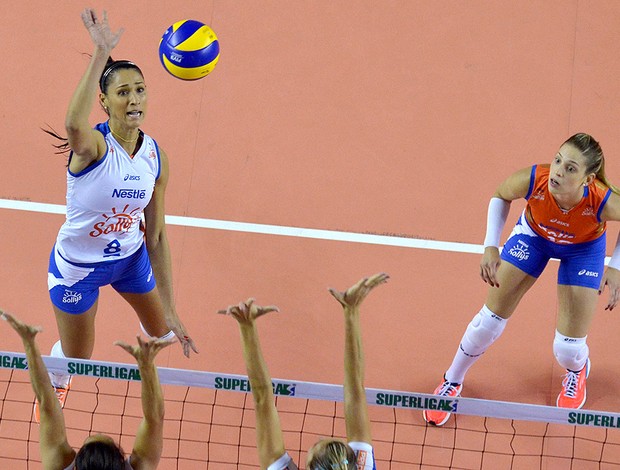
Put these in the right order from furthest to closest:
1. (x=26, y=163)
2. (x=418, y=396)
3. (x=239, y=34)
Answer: (x=239, y=34), (x=26, y=163), (x=418, y=396)

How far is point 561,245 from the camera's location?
6.22 metres

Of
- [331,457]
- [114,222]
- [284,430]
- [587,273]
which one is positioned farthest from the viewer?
[284,430]

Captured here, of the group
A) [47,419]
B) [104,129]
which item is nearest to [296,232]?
[104,129]

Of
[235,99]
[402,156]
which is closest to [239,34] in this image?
[235,99]

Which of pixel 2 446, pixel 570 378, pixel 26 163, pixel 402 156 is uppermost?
pixel 402 156

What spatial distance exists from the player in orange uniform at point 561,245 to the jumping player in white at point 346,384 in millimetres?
1865

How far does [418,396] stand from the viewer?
5.26 meters

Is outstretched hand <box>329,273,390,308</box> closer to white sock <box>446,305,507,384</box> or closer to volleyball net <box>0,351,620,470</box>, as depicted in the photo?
volleyball net <box>0,351,620,470</box>

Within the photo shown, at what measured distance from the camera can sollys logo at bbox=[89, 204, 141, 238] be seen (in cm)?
574

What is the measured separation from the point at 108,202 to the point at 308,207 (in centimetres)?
281

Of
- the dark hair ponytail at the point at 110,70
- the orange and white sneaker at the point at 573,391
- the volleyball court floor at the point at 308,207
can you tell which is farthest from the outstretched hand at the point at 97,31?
the orange and white sneaker at the point at 573,391

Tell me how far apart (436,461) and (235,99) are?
406cm

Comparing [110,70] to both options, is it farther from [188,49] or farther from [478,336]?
[478,336]

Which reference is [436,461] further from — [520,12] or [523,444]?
[520,12]
